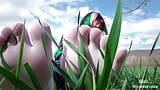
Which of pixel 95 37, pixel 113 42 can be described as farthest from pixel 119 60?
pixel 113 42

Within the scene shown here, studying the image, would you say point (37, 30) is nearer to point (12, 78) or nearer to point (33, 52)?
point (33, 52)

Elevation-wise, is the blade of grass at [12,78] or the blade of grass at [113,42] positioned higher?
the blade of grass at [113,42]

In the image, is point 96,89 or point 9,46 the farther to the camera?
point 9,46

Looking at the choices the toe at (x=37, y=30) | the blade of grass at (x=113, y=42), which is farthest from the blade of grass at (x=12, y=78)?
the toe at (x=37, y=30)

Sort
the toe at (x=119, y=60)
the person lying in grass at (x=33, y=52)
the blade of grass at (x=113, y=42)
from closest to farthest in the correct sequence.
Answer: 1. the blade of grass at (x=113, y=42)
2. the person lying in grass at (x=33, y=52)
3. the toe at (x=119, y=60)

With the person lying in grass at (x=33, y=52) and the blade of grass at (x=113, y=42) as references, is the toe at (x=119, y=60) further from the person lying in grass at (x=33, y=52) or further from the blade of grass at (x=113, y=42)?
the blade of grass at (x=113, y=42)

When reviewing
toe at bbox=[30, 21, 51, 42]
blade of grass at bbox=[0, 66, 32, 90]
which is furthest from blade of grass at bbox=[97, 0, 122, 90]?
toe at bbox=[30, 21, 51, 42]

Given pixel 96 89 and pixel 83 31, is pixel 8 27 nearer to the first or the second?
pixel 83 31

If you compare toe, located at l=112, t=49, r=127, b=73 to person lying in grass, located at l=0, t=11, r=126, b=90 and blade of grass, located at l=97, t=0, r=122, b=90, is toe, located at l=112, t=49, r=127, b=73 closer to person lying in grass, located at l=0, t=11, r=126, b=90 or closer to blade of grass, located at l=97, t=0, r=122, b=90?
person lying in grass, located at l=0, t=11, r=126, b=90

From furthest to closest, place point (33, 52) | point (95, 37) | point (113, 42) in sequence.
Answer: point (95, 37), point (33, 52), point (113, 42)

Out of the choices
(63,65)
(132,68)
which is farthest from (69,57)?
(132,68)

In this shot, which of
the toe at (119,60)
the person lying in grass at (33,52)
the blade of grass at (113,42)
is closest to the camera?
the blade of grass at (113,42)
